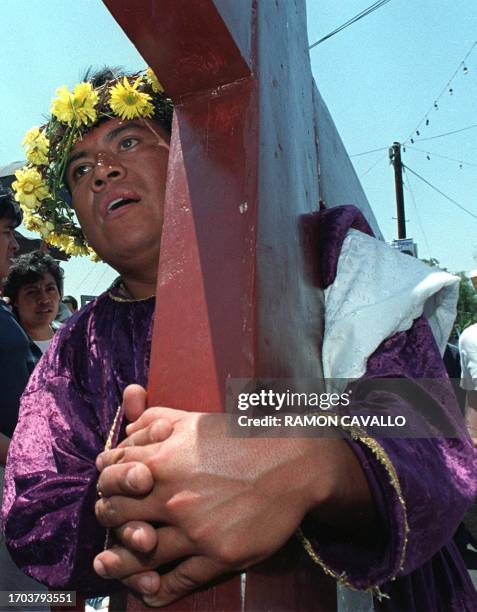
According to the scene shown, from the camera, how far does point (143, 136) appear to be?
1.60m

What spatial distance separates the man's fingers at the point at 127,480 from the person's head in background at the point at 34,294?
322 cm

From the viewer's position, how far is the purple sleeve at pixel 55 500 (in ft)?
3.57

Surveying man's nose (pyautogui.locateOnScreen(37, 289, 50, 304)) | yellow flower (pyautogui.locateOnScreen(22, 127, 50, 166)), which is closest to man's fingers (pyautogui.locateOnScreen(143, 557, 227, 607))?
yellow flower (pyautogui.locateOnScreen(22, 127, 50, 166))

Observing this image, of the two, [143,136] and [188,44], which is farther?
[143,136]

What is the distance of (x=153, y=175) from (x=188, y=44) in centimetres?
54

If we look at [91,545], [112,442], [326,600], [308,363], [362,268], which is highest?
[362,268]

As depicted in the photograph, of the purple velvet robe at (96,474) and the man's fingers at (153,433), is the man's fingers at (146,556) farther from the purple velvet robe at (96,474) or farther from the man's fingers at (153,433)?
the purple velvet robe at (96,474)

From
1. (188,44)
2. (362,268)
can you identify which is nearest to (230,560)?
Result: (362,268)

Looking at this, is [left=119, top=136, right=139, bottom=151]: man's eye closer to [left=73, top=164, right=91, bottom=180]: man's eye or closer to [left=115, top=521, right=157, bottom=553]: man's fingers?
[left=73, top=164, right=91, bottom=180]: man's eye

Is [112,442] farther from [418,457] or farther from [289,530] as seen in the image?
[418,457]

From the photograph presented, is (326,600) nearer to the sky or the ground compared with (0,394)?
nearer to the ground

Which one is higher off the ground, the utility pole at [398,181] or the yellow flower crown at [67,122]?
the utility pole at [398,181]

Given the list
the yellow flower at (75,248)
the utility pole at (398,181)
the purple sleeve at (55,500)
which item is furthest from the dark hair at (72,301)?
the utility pole at (398,181)

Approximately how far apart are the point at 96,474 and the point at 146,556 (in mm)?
360
